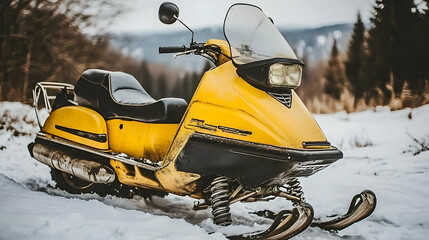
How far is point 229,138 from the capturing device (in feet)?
7.89

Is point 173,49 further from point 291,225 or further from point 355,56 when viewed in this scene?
point 355,56

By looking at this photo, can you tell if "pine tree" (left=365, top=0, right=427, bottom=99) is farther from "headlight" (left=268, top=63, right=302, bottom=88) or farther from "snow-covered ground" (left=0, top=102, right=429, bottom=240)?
"headlight" (left=268, top=63, right=302, bottom=88)

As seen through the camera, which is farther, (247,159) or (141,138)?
(141,138)

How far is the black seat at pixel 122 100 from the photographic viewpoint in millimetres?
2986

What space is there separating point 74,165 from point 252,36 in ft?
5.78

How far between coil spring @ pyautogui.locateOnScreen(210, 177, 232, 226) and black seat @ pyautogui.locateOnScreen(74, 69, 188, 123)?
72cm

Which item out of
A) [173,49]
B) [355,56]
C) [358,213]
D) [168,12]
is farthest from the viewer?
[355,56]

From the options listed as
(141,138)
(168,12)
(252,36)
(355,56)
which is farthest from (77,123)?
(355,56)

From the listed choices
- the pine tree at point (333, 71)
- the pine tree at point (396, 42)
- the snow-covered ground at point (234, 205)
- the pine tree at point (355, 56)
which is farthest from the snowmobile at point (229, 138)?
the pine tree at point (333, 71)

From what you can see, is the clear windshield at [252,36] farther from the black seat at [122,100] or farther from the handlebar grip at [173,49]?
the black seat at [122,100]

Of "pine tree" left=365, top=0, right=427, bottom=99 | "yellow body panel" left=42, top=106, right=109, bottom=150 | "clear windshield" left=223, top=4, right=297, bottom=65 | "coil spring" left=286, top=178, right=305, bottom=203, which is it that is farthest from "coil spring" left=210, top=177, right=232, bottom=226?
"pine tree" left=365, top=0, right=427, bottom=99

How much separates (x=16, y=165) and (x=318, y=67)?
48.4 meters

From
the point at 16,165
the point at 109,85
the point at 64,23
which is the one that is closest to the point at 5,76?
the point at 64,23

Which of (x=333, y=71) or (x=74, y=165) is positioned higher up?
(x=74, y=165)
